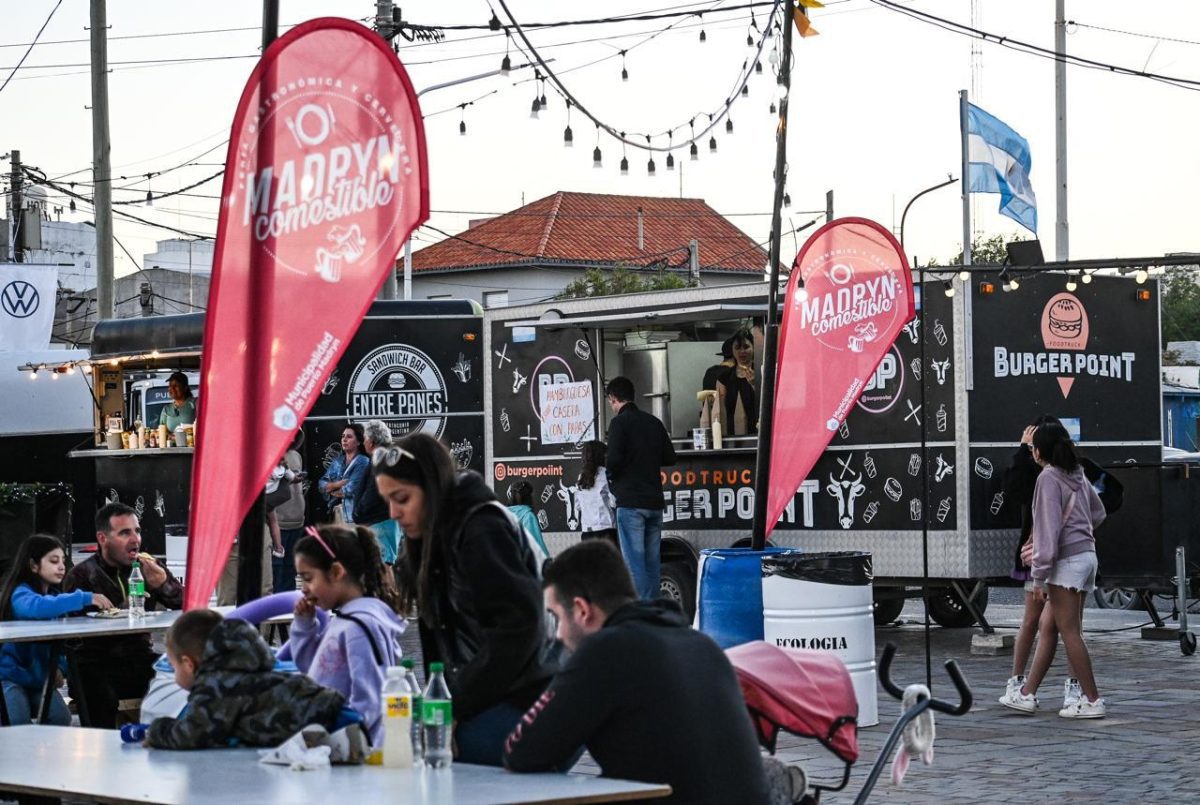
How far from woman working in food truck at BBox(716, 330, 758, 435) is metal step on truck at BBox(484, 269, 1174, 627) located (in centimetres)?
11

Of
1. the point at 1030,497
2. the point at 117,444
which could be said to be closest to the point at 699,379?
the point at 1030,497

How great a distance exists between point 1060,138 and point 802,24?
1710cm

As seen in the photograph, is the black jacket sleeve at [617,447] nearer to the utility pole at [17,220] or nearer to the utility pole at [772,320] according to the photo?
the utility pole at [772,320]

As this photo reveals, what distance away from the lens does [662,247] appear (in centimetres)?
7606

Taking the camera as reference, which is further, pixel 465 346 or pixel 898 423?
pixel 465 346

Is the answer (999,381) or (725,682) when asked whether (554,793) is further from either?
(999,381)

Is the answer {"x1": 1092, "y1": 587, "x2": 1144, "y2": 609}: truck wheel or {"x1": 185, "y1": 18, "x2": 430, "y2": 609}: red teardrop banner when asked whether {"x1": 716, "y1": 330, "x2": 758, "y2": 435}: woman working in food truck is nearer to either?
{"x1": 1092, "y1": 587, "x2": 1144, "y2": 609}: truck wheel

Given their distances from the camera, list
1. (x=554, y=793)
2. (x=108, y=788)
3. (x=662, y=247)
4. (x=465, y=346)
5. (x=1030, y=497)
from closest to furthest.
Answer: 1. (x=554, y=793)
2. (x=108, y=788)
3. (x=1030, y=497)
4. (x=465, y=346)
5. (x=662, y=247)

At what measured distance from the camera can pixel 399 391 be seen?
1819 centimetres

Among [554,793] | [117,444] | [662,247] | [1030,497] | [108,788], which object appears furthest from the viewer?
[662,247]

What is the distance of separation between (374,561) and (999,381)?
28.7ft

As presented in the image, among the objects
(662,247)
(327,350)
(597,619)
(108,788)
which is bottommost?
(108,788)

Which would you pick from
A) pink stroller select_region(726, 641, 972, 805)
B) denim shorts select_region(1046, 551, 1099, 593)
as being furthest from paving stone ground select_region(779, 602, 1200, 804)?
pink stroller select_region(726, 641, 972, 805)

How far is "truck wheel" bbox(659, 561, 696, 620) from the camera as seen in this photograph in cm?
1529
